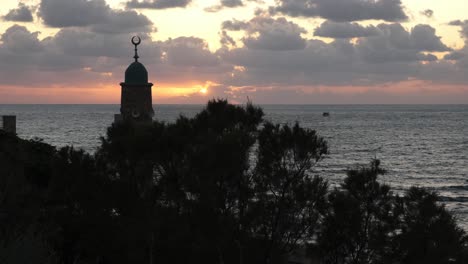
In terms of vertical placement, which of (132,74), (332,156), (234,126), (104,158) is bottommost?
(332,156)

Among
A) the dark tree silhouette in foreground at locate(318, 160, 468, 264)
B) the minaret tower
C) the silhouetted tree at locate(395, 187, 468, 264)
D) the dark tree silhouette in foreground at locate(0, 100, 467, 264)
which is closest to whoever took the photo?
the dark tree silhouette in foreground at locate(0, 100, 467, 264)

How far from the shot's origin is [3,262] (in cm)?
1363

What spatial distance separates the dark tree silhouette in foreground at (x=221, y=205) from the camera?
22.8 meters

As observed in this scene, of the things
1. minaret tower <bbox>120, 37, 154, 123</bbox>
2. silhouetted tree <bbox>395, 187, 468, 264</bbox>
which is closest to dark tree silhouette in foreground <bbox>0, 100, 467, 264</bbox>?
silhouetted tree <bbox>395, 187, 468, 264</bbox>

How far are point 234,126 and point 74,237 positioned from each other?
357 inches

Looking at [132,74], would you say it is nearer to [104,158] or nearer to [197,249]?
[104,158]

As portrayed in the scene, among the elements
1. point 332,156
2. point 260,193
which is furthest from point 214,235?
point 332,156

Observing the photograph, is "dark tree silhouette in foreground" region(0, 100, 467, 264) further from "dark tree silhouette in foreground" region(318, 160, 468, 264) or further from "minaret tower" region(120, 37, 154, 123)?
"minaret tower" region(120, 37, 154, 123)

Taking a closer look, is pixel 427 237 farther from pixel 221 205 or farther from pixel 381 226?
pixel 221 205

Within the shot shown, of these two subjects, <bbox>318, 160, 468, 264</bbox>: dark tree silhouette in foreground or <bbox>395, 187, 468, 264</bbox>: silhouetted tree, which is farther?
<bbox>318, 160, 468, 264</bbox>: dark tree silhouette in foreground

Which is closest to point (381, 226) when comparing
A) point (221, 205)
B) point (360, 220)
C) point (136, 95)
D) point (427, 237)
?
point (360, 220)

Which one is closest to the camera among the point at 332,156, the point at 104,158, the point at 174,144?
the point at 174,144

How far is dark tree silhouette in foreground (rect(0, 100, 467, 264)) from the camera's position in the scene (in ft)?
74.9

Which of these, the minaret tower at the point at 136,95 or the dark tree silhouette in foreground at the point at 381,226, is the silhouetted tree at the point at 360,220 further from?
the minaret tower at the point at 136,95
